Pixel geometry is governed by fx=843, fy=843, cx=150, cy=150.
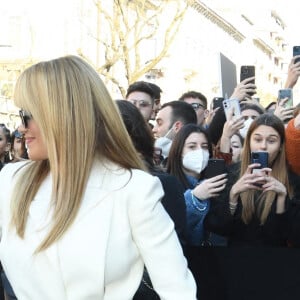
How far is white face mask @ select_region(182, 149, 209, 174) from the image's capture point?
5.63 metres

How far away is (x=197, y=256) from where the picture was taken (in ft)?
16.0

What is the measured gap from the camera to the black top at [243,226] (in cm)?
488

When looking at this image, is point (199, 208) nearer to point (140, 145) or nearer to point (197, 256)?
point (197, 256)

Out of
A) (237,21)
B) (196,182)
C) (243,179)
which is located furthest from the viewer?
(237,21)

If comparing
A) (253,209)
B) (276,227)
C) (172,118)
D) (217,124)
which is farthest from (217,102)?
(276,227)

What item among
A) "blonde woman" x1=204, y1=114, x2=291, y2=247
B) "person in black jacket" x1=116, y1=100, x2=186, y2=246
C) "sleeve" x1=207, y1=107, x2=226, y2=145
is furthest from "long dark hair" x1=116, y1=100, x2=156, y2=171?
"sleeve" x1=207, y1=107, x2=226, y2=145

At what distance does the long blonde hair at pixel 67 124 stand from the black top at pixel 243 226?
7.24 ft

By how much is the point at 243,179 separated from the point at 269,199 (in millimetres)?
251

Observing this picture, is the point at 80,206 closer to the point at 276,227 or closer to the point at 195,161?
the point at 276,227

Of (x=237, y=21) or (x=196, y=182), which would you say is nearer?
(x=196, y=182)

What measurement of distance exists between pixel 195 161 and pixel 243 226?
80 centimetres

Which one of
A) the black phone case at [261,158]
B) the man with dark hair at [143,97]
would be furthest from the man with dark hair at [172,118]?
the black phone case at [261,158]

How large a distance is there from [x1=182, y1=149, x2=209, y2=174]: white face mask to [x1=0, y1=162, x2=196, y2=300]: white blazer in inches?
110

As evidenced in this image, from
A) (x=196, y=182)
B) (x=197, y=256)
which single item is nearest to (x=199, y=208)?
(x=197, y=256)
